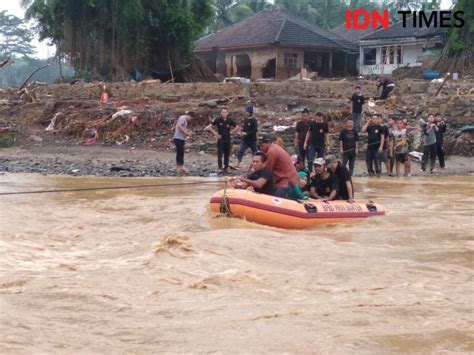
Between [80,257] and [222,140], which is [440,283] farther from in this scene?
[222,140]

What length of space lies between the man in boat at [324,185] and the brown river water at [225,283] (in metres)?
0.66

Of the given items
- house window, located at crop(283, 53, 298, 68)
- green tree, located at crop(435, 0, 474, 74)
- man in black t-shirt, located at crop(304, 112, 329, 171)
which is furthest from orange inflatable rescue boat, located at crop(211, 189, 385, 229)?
house window, located at crop(283, 53, 298, 68)

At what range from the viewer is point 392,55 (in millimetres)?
41031

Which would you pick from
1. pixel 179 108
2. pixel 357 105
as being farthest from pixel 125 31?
pixel 357 105

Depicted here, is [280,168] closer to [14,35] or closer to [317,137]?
[317,137]

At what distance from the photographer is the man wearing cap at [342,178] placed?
11094mm

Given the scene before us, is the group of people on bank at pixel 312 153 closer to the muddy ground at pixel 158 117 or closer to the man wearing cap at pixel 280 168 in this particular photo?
the man wearing cap at pixel 280 168

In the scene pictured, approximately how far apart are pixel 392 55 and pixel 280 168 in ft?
105

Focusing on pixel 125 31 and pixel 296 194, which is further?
pixel 125 31

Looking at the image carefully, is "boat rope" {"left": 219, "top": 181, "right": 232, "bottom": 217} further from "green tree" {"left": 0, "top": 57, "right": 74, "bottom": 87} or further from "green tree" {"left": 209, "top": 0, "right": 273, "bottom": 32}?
"green tree" {"left": 0, "top": 57, "right": 74, "bottom": 87}

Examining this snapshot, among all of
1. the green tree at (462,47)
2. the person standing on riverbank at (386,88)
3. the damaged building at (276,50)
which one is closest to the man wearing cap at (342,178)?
the person standing on riverbank at (386,88)

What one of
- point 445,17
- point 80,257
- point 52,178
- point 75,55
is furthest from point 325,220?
point 445,17

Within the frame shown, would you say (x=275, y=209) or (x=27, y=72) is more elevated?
(x=27, y=72)

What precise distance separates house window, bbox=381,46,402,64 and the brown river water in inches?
1177
